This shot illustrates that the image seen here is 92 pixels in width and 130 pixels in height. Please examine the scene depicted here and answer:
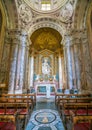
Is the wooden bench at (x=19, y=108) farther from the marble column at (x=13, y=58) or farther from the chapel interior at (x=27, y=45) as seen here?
the marble column at (x=13, y=58)

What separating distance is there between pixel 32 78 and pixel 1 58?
22.1ft

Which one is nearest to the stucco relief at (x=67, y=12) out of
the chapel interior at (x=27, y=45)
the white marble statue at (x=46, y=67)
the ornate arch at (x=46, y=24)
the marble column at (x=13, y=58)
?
the chapel interior at (x=27, y=45)

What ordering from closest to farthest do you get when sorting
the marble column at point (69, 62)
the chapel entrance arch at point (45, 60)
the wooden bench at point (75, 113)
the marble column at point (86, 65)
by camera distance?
1. the wooden bench at point (75, 113)
2. the marble column at point (86, 65)
3. the marble column at point (69, 62)
4. the chapel entrance arch at point (45, 60)

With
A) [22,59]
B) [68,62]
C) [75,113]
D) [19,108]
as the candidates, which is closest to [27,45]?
[22,59]

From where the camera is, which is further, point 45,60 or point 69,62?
point 45,60

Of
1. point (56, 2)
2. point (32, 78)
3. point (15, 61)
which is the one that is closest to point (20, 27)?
point (15, 61)

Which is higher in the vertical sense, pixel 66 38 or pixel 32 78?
pixel 66 38

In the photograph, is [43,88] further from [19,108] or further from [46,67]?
[19,108]

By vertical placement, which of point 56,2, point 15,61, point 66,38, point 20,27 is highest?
point 56,2

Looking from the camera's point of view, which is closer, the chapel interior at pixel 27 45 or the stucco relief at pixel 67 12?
the chapel interior at pixel 27 45

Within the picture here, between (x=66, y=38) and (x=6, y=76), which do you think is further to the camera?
(x=66, y=38)

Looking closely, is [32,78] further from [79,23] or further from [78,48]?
[79,23]

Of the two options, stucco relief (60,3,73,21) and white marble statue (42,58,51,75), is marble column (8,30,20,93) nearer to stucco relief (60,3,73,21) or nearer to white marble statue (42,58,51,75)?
stucco relief (60,3,73,21)

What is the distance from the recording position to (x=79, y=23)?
8398 mm
